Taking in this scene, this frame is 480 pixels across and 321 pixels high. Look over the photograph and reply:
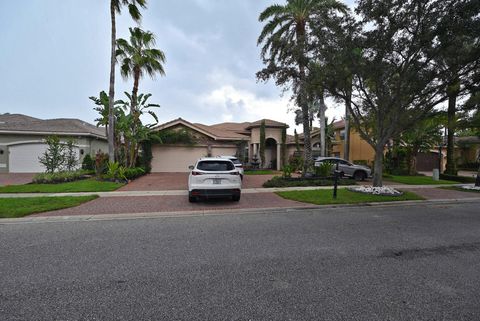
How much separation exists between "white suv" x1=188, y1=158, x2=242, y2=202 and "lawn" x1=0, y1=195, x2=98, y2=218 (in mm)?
4117

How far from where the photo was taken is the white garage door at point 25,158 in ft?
56.4

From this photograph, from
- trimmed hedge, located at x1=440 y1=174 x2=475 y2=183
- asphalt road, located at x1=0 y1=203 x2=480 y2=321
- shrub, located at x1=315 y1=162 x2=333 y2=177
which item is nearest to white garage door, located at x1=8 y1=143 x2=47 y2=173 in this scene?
asphalt road, located at x1=0 y1=203 x2=480 y2=321

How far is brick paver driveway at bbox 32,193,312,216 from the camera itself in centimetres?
692

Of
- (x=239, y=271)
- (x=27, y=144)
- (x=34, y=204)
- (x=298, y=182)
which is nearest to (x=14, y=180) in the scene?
(x=27, y=144)

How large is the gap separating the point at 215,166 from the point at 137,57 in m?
12.4

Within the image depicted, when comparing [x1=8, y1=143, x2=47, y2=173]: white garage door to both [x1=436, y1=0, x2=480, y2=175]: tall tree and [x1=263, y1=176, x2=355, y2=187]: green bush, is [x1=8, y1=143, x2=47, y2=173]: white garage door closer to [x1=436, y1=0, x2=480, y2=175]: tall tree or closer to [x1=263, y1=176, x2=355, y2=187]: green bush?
[x1=263, y1=176, x2=355, y2=187]: green bush

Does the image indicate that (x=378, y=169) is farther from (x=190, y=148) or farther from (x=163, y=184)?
(x=190, y=148)

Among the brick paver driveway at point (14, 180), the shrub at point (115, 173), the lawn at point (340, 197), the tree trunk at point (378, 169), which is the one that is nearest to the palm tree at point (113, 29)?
the shrub at point (115, 173)

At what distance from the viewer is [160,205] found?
25.2ft

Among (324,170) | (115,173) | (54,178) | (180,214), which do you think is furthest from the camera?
(324,170)

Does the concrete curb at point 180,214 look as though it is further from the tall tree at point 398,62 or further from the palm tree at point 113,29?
the palm tree at point 113,29

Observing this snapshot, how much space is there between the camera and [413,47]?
8.33 m

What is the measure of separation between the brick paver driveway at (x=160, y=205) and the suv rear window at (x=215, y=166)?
49.9 inches

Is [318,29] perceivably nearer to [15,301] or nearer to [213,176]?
[213,176]
